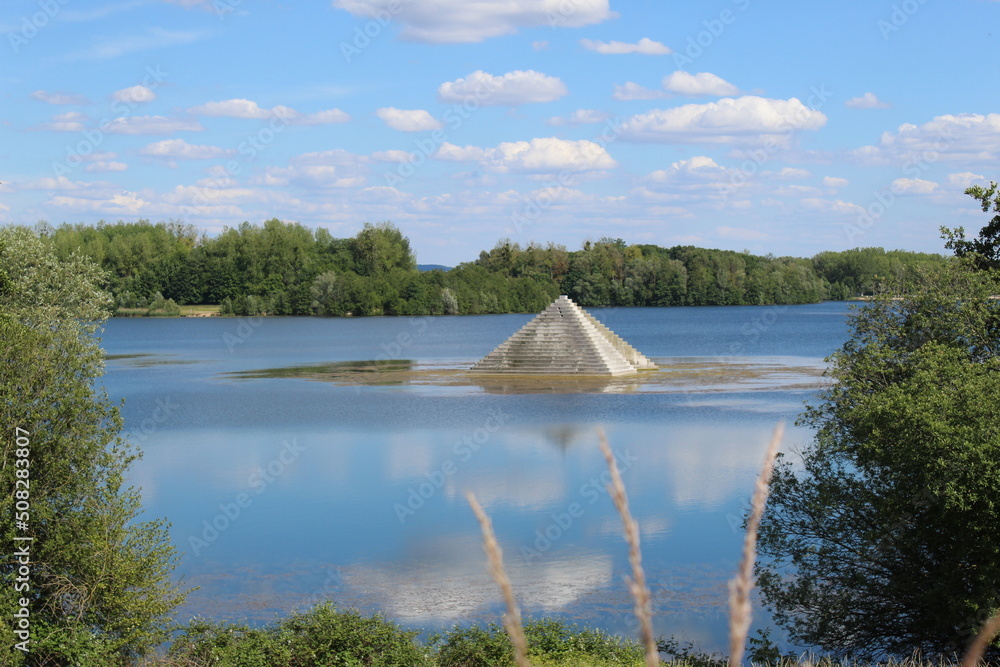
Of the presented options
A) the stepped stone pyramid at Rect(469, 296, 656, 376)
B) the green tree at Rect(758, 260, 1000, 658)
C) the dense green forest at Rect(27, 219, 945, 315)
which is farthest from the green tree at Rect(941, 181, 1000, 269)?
the dense green forest at Rect(27, 219, 945, 315)

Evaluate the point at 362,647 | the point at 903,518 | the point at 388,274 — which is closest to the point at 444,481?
the point at 362,647

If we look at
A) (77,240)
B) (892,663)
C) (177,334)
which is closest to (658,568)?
(892,663)

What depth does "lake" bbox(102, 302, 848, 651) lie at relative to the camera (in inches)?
672

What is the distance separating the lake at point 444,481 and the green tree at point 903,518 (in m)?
1.73

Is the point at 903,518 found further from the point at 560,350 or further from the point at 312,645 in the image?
the point at 560,350

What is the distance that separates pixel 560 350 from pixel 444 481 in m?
25.3

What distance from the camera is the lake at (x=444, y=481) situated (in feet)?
56.0

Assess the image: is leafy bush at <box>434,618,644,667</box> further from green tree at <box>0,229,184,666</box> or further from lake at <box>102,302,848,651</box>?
green tree at <box>0,229,184,666</box>

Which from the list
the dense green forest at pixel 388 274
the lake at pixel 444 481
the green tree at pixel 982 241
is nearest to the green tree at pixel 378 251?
the dense green forest at pixel 388 274

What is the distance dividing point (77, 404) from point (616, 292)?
504 ft

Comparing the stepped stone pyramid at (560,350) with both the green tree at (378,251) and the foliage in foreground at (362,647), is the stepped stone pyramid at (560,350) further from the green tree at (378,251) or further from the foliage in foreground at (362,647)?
the green tree at (378,251)

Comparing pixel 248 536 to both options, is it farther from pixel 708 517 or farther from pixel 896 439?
pixel 896 439

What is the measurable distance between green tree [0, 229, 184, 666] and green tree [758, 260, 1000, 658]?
856 cm

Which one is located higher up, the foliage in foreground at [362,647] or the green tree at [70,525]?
the green tree at [70,525]
